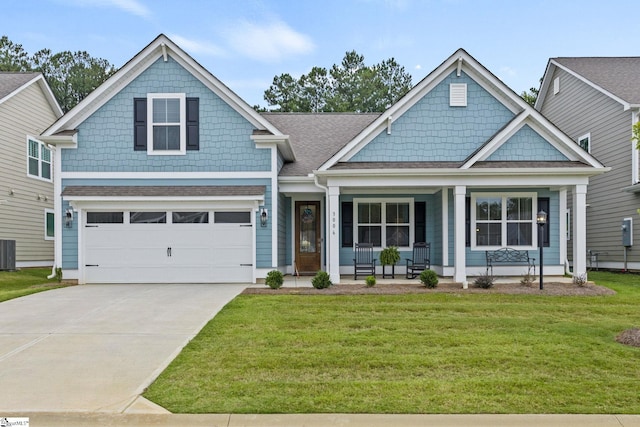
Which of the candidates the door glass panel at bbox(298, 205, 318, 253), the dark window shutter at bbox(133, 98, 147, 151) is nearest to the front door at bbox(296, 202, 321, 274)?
the door glass panel at bbox(298, 205, 318, 253)

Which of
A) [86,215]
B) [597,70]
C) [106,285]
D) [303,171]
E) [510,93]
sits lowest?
[106,285]

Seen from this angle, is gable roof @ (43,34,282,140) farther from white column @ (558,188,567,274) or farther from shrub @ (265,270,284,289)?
white column @ (558,188,567,274)

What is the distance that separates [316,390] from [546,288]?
9.08 m

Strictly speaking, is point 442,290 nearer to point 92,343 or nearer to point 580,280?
point 580,280

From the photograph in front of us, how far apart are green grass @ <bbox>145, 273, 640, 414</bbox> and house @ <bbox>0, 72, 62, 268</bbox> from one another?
13.5 m

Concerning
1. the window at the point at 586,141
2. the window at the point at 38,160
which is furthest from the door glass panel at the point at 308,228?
the window at the point at 38,160

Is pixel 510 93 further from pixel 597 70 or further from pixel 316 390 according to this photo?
pixel 316 390

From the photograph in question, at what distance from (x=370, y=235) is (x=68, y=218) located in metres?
8.49

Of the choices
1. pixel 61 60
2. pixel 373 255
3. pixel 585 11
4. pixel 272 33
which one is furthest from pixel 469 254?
pixel 61 60

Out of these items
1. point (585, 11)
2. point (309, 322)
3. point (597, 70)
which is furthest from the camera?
point (597, 70)

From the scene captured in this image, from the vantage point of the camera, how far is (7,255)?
18.5 meters

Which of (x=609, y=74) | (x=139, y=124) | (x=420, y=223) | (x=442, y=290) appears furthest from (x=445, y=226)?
(x=609, y=74)

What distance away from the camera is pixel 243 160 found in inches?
582

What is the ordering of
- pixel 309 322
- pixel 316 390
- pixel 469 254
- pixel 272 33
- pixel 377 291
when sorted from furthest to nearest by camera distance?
pixel 272 33, pixel 469 254, pixel 377 291, pixel 309 322, pixel 316 390
